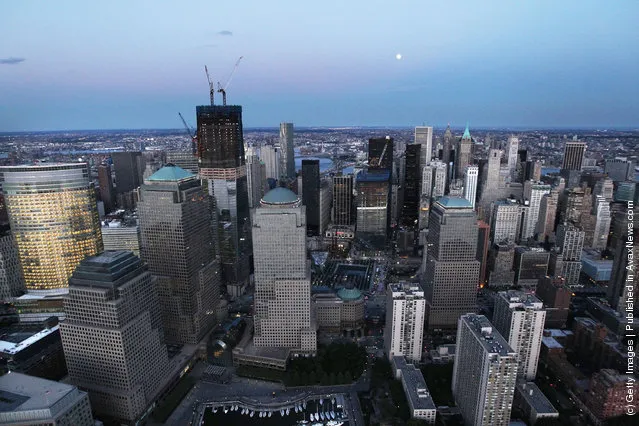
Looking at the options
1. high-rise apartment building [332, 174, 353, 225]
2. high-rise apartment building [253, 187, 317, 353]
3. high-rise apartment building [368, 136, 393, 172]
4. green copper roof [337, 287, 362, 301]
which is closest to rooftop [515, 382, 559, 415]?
green copper roof [337, 287, 362, 301]

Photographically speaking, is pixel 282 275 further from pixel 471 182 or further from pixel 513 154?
pixel 513 154

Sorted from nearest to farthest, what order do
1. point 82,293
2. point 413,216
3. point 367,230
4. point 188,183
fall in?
point 82,293, point 188,183, point 367,230, point 413,216

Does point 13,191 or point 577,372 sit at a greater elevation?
point 13,191

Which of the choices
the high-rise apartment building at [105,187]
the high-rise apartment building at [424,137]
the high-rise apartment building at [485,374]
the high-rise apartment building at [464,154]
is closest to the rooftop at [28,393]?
the high-rise apartment building at [485,374]

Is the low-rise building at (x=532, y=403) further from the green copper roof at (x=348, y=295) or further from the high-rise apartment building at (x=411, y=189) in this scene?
the high-rise apartment building at (x=411, y=189)

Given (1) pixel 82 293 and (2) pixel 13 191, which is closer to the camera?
(1) pixel 82 293

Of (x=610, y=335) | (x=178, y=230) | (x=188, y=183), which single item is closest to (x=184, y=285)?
(x=178, y=230)

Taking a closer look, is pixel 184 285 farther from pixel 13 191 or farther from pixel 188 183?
pixel 13 191
